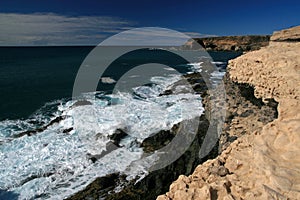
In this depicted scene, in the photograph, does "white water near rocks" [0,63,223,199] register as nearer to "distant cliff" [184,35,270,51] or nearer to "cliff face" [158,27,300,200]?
"cliff face" [158,27,300,200]

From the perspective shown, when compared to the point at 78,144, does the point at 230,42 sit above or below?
above

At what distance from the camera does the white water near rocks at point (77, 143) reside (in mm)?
12125

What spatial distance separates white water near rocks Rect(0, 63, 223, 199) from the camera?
12.1 m

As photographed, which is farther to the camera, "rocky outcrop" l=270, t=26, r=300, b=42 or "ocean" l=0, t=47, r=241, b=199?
"rocky outcrop" l=270, t=26, r=300, b=42

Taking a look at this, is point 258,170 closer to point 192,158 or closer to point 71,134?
point 192,158

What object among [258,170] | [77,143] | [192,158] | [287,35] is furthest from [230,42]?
[258,170]

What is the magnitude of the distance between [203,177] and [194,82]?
27.2 meters

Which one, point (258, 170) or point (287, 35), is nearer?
point (258, 170)

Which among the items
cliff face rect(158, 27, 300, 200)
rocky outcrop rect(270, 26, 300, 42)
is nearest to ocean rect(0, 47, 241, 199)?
rocky outcrop rect(270, 26, 300, 42)

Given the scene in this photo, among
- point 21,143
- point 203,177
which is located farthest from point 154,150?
point 203,177

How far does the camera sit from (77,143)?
16.0 meters

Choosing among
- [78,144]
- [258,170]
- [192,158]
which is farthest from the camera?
[78,144]

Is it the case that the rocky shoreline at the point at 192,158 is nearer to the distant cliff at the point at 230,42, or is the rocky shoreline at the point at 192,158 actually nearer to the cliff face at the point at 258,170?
the cliff face at the point at 258,170

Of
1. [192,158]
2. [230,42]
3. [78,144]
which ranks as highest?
[230,42]
